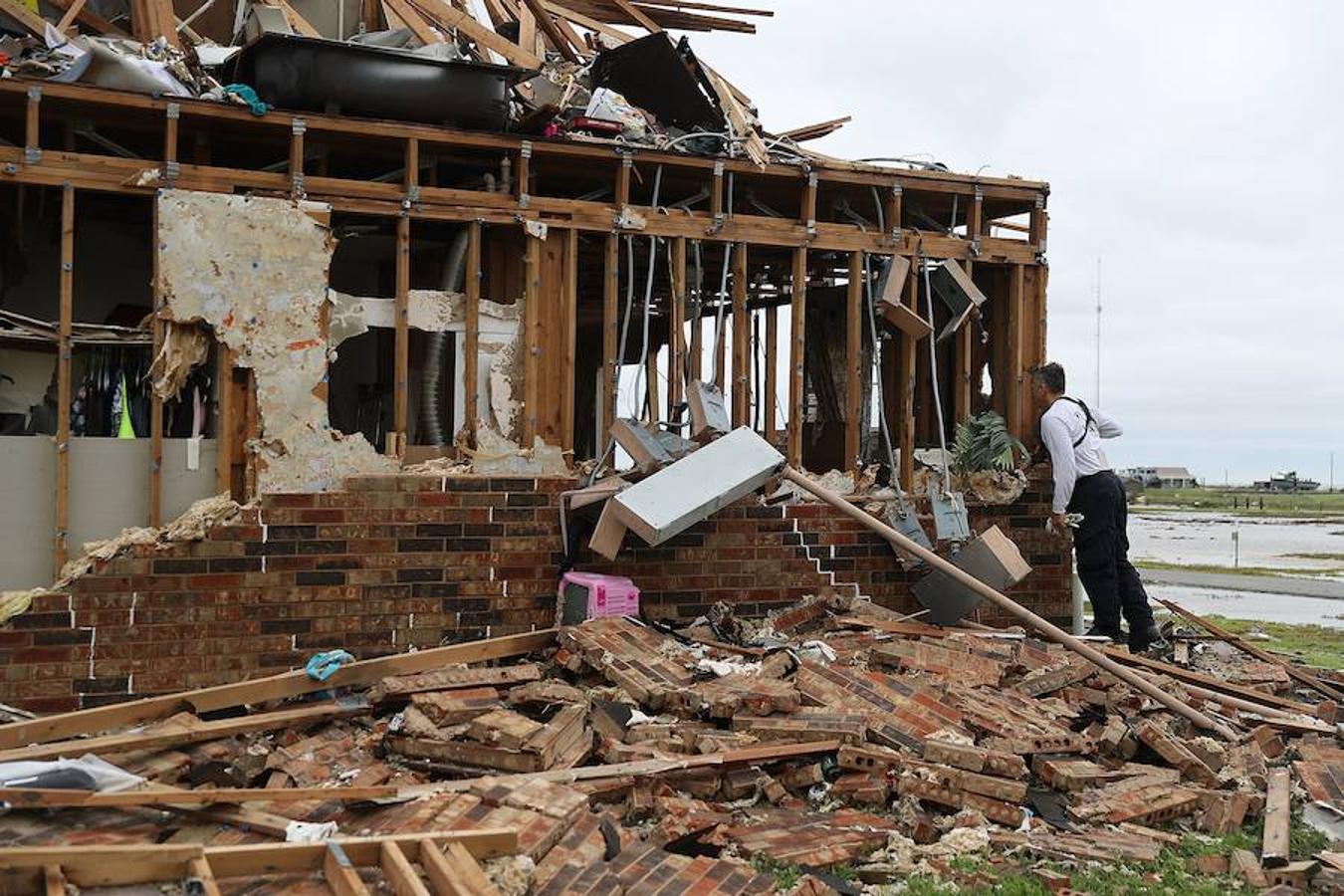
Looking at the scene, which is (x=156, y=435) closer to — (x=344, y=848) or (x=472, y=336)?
(x=472, y=336)

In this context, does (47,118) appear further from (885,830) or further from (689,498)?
(885,830)

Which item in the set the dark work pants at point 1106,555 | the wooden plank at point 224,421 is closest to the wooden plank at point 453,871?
the wooden plank at point 224,421

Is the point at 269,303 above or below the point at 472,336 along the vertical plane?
above

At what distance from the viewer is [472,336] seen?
767cm

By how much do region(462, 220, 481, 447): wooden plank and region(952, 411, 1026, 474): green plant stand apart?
3761 millimetres

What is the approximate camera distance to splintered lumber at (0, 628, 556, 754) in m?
5.85

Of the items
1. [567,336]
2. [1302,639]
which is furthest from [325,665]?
[1302,639]

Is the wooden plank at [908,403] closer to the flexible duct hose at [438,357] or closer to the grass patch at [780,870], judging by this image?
the flexible duct hose at [438,357]

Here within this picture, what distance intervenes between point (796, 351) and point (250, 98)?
13.4 ft

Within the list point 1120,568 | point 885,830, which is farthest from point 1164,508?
point 885,830

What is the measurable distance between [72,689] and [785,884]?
14.6ft

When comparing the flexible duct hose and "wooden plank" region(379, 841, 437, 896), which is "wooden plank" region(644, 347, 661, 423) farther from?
"wooden plank" region(379, 841, 437, 896)

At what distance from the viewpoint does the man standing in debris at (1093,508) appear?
28.6 feet

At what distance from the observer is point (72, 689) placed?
6758 millimetres
